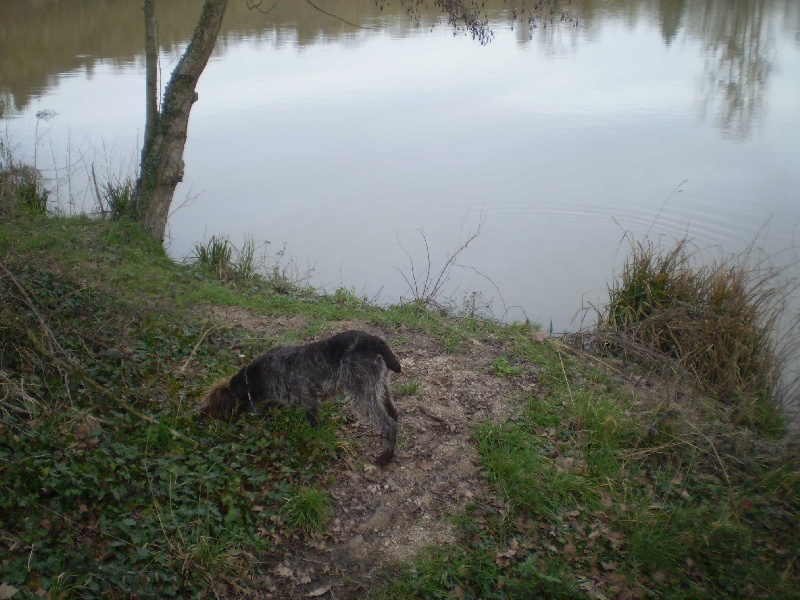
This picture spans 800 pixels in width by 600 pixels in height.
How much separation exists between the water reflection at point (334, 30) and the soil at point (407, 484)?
1218 cm

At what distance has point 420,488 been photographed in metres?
4.64

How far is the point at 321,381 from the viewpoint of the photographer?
4.84 meters

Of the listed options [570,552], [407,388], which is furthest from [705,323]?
[570,552]

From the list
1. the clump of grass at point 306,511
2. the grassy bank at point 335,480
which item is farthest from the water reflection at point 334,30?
the clump of grass at point 306,511

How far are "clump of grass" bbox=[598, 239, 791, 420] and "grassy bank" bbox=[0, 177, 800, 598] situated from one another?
0.52 meters

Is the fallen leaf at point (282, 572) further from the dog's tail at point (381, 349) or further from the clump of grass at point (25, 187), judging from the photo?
the clump of grass at point (25, 187)

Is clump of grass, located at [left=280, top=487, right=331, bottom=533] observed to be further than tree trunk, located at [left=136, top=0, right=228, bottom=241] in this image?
No

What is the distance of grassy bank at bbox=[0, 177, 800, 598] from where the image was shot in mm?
3758

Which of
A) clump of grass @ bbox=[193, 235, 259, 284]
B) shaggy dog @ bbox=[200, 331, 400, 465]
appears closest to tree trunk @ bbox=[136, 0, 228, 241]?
clump of grass @ bbox=[193, 235, 259, 284]

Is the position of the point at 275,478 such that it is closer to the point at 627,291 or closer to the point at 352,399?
the point at 352,399

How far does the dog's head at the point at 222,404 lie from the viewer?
478cm

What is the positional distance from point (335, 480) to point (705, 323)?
4.06 m

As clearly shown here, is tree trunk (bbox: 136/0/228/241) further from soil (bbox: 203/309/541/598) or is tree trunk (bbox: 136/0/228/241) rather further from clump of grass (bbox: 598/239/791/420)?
clump of grass (bbox: 598/239/791/420)

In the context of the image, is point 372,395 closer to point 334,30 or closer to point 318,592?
point 318,592
